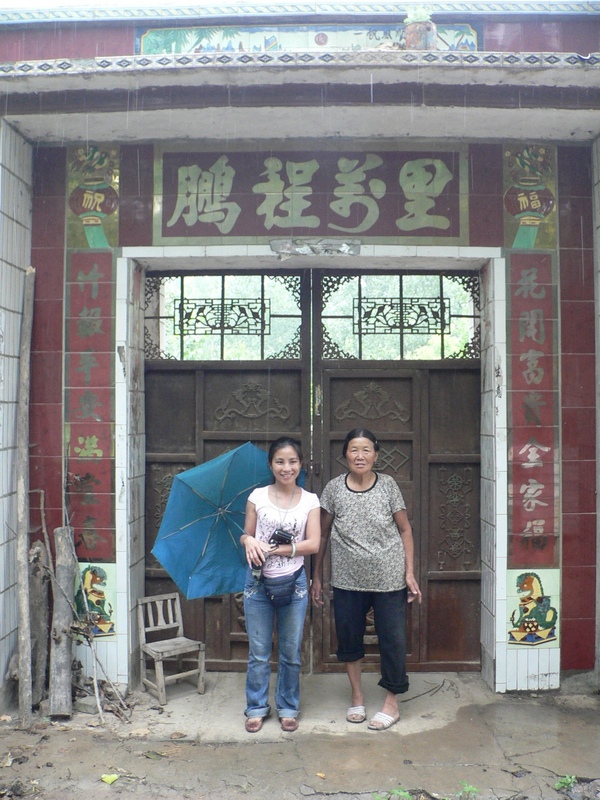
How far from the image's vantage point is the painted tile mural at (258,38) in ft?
15.9

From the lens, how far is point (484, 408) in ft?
15.4

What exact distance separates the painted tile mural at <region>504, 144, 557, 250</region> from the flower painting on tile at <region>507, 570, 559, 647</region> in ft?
7.04

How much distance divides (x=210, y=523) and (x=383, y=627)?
1.22 meters

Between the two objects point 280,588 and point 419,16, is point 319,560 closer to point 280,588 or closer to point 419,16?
point 280,588

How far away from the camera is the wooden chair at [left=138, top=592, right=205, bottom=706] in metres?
4.35

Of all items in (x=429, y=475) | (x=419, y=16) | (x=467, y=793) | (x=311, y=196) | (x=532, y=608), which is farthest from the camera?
(x=429, y=475)

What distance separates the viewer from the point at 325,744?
12.6 feet

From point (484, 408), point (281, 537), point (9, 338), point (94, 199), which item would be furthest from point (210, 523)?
point (94, 199)

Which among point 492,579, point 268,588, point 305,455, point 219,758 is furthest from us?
point 305,455

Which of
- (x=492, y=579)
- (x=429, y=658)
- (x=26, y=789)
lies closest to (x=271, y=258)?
(x=492, y=579)

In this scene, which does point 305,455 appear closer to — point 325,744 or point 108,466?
point 108,466

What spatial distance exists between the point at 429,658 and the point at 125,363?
9.47ft

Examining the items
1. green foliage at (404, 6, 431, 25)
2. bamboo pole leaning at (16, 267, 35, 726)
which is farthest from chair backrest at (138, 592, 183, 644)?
green foliage at (404, 6, 431, 25)

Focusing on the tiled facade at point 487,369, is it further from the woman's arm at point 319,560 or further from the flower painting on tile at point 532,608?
the woman's arm at point 319,560
